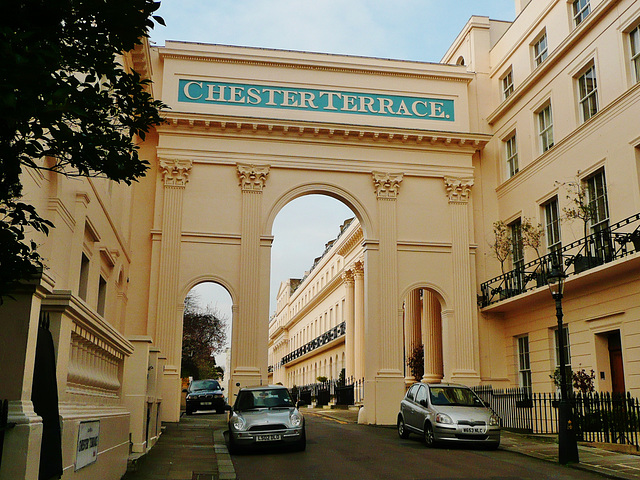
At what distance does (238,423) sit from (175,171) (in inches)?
527

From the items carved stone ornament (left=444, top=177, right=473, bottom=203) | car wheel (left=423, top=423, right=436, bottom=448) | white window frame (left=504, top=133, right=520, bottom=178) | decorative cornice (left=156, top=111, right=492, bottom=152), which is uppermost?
decorative cornice (left=156, top=111, right=492, bottom=152)

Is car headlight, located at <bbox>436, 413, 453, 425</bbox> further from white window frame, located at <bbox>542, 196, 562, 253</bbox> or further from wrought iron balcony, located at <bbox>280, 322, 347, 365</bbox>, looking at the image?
wrought iron balcony, located at <bbox>280, 322, 347, 365</bbox>

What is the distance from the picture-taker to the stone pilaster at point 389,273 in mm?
25438

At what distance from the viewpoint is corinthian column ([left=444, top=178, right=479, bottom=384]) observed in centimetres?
2578

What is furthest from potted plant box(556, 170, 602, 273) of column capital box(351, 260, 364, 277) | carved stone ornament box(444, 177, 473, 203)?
column capital box(351, 260, 364, 277)

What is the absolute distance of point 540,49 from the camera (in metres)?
25.1

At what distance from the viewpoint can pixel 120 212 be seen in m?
22.8

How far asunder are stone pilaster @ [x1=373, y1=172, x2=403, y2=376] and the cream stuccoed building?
55 millimetres

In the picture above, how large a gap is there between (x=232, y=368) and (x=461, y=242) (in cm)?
1017

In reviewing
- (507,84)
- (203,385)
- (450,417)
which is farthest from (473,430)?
(203,385)

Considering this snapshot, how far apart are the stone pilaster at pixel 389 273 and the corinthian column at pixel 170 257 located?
7.51m

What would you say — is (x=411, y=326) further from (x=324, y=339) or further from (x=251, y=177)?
(x=324, y=339)

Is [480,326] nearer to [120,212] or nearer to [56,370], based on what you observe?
[120,212]

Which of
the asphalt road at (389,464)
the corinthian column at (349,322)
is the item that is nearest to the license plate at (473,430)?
the asphalt road at (389,464)
